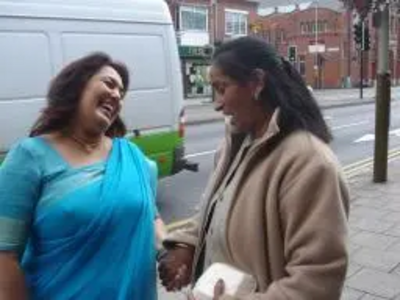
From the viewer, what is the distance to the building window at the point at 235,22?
155ft

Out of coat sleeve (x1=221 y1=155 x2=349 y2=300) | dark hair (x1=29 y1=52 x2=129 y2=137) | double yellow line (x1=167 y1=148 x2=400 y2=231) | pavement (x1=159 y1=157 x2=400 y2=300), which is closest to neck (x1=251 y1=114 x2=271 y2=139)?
coat sleeve (x1=221 y1=155 x2=349 y2=300)

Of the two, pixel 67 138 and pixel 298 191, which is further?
pixel 67 138

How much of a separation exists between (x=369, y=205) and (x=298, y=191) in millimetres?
5916

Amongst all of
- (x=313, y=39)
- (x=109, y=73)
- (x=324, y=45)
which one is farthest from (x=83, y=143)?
(x=313, y=39)

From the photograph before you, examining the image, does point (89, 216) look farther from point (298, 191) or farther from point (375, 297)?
point (375, 297)

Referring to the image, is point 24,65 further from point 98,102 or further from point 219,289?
point 219,289

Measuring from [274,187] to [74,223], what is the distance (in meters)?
0.68

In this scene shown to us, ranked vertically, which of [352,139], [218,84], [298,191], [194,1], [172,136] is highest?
[194,1]

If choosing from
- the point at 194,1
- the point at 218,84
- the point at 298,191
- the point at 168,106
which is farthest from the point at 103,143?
the point at 194,1

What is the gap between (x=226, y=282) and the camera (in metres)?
1.93

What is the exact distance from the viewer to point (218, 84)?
2.06m

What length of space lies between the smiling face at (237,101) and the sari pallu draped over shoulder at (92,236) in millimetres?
463

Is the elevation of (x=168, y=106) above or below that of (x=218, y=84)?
below

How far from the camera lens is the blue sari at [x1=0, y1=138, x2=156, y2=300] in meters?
2.17
